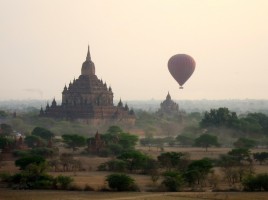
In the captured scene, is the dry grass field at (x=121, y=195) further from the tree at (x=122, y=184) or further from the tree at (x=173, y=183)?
the tree at (x=173, y=183)

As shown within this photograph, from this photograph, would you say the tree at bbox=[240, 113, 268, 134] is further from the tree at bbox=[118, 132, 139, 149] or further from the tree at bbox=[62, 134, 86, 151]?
the tree at bbox=[62, 134, 86, 151]

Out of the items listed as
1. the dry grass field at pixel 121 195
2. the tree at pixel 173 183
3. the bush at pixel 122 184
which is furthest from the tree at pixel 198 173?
the bush at pixel 122 184

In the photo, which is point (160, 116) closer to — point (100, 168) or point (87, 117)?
point (87, 117)

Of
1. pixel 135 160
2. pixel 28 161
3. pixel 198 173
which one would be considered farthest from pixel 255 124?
pixel 28 161

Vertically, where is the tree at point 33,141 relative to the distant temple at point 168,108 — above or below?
below

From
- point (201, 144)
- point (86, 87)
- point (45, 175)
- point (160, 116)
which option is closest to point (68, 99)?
point (86, 87)

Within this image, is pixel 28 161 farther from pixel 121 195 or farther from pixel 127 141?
pixel 127 141

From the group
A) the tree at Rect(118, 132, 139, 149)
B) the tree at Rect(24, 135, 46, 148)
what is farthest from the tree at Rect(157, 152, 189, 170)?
the tree at Rect(24, 135, 46, 148)
